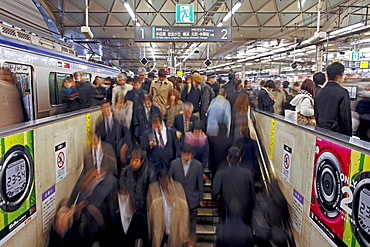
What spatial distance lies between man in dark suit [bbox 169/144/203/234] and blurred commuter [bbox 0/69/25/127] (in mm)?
Answer: 2083

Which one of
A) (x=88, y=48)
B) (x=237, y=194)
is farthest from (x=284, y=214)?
(x=88, y=48)

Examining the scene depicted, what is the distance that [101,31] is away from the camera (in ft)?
46.4

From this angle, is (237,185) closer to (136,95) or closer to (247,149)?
(247,149)

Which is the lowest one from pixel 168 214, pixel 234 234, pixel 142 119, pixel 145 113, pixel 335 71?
pixel 234 234

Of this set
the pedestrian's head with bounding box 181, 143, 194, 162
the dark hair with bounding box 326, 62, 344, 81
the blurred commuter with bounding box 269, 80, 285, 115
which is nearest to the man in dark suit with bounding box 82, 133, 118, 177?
the pedestrian's head with bounding box 181, 143, 194, 162

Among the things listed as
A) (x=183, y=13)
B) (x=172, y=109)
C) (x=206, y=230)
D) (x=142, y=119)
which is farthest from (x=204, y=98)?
(x=183, y=13)

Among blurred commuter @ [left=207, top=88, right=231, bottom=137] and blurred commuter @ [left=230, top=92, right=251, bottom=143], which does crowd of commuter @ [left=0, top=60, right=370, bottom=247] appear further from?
blurred commuter @ [left=207, top=88, right=231, bottom=137]

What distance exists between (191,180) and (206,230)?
1178mm

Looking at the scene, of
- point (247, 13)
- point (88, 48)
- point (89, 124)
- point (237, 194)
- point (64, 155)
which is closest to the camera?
point (237, 194)

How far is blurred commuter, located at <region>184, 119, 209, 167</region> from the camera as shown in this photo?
4.18 metres

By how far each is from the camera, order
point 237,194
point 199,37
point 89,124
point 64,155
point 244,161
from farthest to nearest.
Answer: point 199,37
point 89,124
point 244,161
point 64,155
point 237,194

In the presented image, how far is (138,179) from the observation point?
11.3ft

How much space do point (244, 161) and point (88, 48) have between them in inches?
693

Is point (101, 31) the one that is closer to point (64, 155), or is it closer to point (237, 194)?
point (64, 155)
